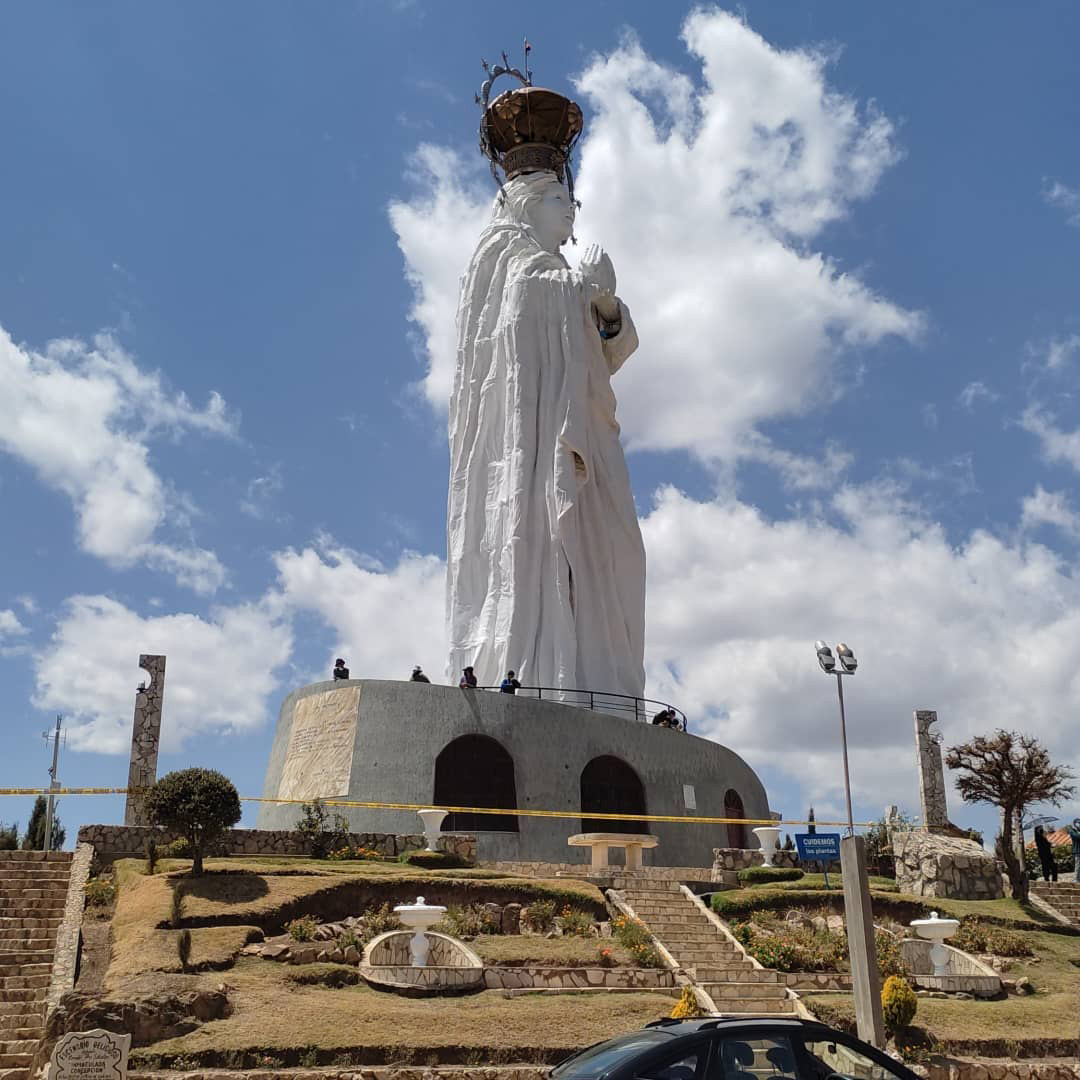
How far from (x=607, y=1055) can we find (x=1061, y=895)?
19927mm

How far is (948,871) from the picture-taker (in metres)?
22.5

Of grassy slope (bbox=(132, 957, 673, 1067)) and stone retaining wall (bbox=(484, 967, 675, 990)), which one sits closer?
grassy slope (bbox=(132, 957, 673, 1067))

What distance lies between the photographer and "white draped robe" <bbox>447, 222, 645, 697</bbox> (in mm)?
33562

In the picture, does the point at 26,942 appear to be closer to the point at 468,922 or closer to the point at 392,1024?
the point at 468,922

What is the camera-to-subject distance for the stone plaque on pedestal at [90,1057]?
10258mm

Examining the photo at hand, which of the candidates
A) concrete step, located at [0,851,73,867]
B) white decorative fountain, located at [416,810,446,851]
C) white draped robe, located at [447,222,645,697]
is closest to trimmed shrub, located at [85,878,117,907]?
concrete step, located at [0,851,73,867]

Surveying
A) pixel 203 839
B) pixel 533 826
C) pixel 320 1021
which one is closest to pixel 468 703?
pixel 533 826

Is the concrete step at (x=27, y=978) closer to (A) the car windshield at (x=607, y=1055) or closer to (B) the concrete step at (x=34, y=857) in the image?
(B) the concrete step at (x=34, y=857)

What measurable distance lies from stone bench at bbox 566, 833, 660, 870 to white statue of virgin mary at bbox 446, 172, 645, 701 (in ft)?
31.5

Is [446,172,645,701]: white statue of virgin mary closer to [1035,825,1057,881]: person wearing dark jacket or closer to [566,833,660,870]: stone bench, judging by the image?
[566,833,660,870]: stone bench

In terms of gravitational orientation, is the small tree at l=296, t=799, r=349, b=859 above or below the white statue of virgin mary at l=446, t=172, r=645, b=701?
below

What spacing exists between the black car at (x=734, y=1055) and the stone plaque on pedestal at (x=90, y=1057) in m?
4.88

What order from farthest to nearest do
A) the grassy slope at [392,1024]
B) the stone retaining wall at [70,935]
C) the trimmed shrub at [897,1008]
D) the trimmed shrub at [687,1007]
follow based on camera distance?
the stone retaining wall at [70,935] → the trimmed shrub at [897,1008] → the trimmed shrub at [687,1007] → the grassy slope at [392,1024]

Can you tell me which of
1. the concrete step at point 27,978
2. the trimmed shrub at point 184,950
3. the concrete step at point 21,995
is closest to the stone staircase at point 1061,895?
the trimmed shrub at point 184,950
